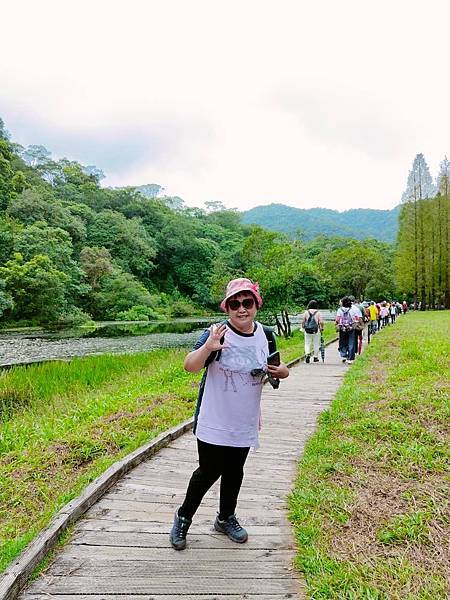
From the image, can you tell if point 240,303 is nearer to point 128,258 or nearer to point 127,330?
point 127,330

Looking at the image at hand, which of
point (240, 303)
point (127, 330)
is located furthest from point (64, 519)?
point (127, 330)

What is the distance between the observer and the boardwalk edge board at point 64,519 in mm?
2457

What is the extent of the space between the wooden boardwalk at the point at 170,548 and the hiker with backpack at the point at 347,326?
6.11 m

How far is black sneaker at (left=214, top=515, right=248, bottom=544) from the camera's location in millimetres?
2910

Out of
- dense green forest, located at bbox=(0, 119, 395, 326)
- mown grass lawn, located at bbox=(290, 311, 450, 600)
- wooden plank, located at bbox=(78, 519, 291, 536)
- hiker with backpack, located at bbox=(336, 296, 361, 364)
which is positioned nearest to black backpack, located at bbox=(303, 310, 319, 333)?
hiker with backpack, located at bbox=(336, 296, 361, 364)

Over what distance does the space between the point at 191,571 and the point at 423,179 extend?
42491 millimetres

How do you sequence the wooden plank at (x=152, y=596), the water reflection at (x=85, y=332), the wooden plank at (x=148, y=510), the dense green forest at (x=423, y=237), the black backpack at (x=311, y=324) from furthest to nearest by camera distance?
the dense green forest at (x=423, y=237), the water reflection at (x=85, y=332), the black backpack at (x=311, y=324), the wooden plank at (x=148, y=510), the wooden plank at (x=152, y=596)

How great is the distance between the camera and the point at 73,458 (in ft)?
15.5

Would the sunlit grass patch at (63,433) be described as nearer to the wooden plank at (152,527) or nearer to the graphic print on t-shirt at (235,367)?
the wooden plank at (152,527)

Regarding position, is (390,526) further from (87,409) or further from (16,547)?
(87,409)

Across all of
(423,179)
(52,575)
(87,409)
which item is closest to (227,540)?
(52,575)

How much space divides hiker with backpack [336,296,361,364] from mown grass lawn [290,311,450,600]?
3979 mm

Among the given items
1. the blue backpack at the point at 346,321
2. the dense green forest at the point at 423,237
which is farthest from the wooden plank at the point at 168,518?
the dense green forest at the point at 423,237

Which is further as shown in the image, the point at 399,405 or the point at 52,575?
the point at 399,405
